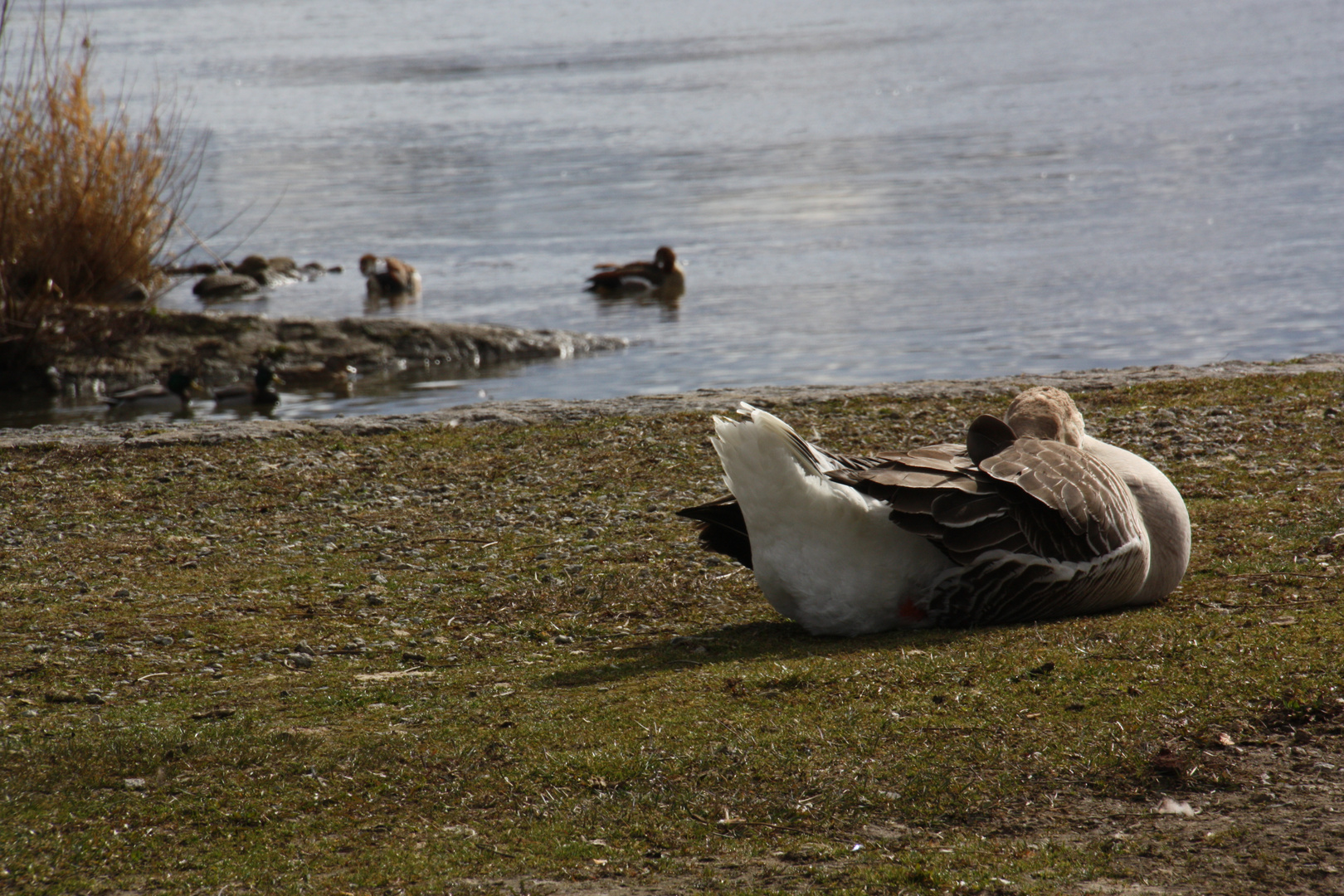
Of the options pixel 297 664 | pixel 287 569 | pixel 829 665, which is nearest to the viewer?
pixel 829 665

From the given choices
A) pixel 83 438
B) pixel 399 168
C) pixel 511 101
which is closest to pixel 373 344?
pixel 83 438

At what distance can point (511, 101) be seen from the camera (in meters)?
55.4

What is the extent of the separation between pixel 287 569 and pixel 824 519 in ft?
10.8

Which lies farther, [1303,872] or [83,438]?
[83,438]

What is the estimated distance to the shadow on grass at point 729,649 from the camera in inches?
210

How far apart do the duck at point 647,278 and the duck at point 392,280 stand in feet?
10.4

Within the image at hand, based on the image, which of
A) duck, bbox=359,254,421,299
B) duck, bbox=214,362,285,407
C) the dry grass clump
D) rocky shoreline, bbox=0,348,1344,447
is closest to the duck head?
duck, bbox=214,362,285,407

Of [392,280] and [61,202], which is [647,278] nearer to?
[392,280]

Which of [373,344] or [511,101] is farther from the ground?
[511,101]

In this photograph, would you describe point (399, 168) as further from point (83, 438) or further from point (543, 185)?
point (83, 438)

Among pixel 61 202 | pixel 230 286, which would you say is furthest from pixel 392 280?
pixel 61 202

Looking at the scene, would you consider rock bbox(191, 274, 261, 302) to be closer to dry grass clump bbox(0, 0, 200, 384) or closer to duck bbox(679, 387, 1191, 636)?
dry grass clump bbox(0, 0, 200, 384)

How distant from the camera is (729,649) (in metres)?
5.69

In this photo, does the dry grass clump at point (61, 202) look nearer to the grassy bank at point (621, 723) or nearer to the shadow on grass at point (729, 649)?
the grassy bank at point (621, 723)
